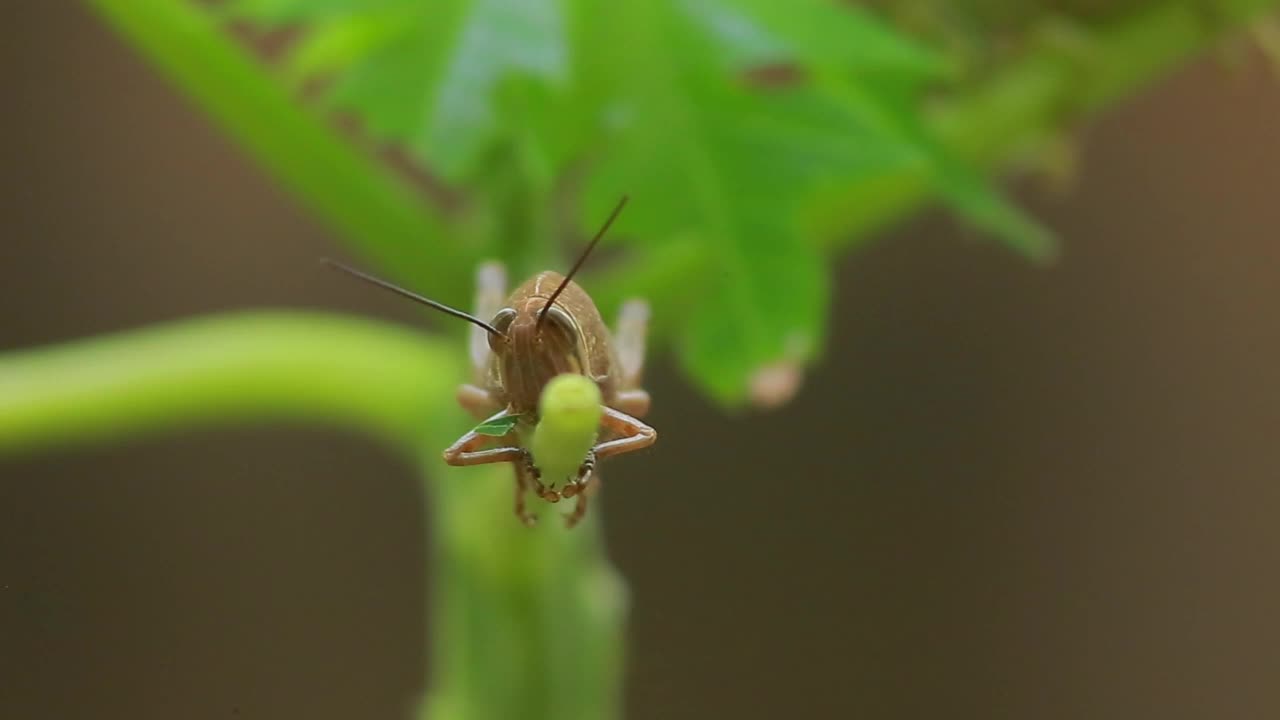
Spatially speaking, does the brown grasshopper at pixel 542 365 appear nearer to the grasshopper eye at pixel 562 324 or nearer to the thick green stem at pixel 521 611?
the grasshopper eye at pixel 562 324

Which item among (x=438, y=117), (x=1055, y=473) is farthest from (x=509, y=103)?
(x=1055, y=473)

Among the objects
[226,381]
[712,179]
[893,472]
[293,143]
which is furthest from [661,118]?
[893,472]

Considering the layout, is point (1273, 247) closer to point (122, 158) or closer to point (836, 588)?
point (836, 588)

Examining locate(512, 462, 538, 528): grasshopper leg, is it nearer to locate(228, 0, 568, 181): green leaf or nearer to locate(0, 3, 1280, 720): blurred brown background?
locate(228, 0, 568, 181): green leaf

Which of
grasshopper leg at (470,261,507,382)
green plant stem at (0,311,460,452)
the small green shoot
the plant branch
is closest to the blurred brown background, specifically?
green plant stem at (0,311,460,452)

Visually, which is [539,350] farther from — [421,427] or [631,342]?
[421,427]

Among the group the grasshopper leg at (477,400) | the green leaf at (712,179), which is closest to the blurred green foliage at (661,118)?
the green leaf at (712,179)
